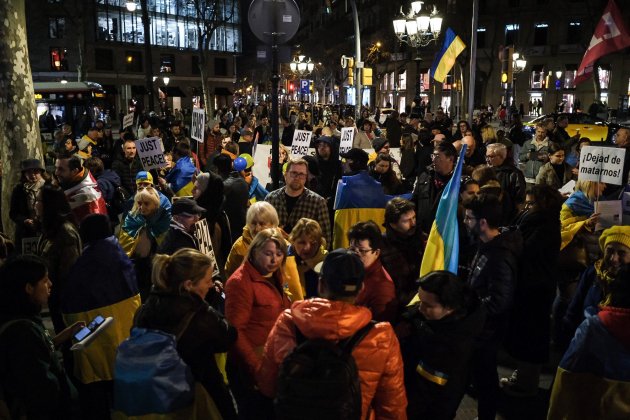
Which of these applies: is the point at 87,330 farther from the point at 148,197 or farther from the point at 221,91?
the point at 221,91

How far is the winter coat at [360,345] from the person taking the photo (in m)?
2.64

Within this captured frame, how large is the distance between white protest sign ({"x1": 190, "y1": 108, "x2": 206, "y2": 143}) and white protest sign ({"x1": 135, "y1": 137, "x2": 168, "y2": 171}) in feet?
6.40

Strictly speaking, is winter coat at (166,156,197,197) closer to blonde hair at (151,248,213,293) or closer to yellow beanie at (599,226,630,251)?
blonde hair at (151,248,213,293)

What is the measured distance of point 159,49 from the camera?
224ft

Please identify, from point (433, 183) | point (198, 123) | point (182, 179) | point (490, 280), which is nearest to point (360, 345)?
point (490, 280)

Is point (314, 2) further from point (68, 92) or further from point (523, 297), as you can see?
point (523, 297)

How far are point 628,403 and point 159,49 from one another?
70951 mm

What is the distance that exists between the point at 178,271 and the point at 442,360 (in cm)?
157

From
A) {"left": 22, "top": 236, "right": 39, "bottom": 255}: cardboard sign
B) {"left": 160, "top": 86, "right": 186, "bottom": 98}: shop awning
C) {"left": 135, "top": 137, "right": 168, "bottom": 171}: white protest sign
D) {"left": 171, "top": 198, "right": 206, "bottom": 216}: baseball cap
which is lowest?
{"left": 22, "top": 236, "right": 39, "bottom": 255}: cardboard sign

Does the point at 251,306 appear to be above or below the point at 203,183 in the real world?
below

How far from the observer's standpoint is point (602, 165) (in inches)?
253

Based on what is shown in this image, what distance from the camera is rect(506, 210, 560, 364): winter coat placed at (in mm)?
4867

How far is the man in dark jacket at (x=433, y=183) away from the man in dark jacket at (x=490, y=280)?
2.20 meters

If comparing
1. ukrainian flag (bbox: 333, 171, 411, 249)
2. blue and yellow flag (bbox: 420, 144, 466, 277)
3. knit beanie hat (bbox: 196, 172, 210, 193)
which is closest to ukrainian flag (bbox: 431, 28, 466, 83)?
ukrainian flag (bbox: 333, 171, 411, 249)
